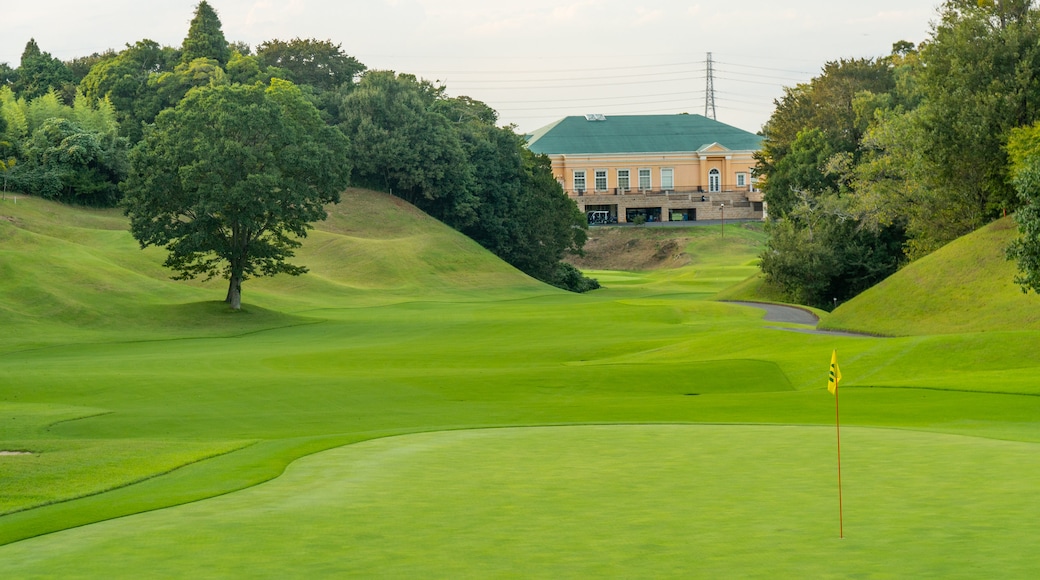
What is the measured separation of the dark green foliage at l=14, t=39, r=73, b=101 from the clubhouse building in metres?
55.3

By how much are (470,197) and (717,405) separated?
7885cm

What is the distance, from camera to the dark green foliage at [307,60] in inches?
4692

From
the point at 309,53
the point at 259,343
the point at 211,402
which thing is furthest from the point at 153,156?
the point at 309,53

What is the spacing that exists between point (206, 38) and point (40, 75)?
1966cm

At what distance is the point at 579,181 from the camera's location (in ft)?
461

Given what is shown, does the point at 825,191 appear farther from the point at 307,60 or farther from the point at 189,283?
the point at 307,60

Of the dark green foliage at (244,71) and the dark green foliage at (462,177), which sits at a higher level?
the dark green foliage at (244,71)

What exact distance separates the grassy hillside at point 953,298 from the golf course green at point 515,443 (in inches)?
6.7

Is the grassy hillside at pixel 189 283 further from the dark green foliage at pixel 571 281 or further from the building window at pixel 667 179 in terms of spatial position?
the building window at pixel 667 179

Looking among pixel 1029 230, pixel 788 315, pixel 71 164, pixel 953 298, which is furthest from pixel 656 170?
pixel 1029 230

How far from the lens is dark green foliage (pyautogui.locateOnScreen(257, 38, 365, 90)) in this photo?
119188 millimetres

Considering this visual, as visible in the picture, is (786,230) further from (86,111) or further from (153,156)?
(86,111)

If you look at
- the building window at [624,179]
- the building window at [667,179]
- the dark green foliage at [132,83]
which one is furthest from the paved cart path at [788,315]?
the building window at [667,179]

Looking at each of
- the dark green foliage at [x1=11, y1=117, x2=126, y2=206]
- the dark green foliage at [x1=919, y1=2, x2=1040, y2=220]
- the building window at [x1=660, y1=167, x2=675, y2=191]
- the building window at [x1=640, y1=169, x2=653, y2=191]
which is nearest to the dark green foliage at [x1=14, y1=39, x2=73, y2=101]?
the dark green foliage at [x1=11, y1=117, x2=126, y2=206]
